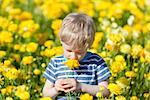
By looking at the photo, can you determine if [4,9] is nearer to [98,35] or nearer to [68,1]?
[68,1]

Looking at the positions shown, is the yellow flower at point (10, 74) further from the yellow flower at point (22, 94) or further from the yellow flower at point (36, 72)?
the yellow flower at point (36, 72)

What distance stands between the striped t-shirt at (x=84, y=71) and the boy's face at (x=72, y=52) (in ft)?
0.27

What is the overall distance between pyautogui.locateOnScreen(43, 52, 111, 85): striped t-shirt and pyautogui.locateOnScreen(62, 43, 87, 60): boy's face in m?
0.08

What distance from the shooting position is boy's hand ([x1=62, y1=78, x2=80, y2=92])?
3373mm

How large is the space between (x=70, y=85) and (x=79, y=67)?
0.67 feet

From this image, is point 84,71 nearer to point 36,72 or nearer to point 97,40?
point 36,72

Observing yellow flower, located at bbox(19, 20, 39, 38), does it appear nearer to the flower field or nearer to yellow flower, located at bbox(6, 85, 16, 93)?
the flower field

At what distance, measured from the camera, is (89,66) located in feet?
11.6

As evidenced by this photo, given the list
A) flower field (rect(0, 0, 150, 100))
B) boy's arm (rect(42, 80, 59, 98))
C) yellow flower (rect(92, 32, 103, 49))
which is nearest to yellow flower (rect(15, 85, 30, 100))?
flower field (rect(0, 0, 150, 100))

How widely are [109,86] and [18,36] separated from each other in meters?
1.83

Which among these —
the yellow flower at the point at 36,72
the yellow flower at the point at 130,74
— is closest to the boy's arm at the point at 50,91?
the yellow flower at the point at 36,72

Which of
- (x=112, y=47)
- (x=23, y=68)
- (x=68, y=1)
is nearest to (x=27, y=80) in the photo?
(x=23, y=68)

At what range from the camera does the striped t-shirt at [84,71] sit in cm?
353

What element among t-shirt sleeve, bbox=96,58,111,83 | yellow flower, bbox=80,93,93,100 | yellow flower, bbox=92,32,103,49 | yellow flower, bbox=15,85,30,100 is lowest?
yellow flower, bbox=80,93,93,100
